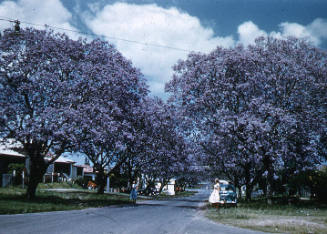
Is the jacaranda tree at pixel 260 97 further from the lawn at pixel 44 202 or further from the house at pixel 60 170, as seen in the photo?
the house at pixel 60 170

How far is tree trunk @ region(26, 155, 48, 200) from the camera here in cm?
2447

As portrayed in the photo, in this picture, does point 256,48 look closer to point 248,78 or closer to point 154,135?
point 248,78

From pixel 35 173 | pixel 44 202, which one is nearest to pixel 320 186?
pixel 44 202

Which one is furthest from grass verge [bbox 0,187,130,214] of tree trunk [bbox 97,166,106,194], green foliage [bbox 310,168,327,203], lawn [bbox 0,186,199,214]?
green foliage [bbox 310,168,327,203]

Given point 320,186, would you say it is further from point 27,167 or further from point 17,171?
point 27,167

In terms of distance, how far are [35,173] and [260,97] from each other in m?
16.8

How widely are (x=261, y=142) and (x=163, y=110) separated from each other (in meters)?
12.2

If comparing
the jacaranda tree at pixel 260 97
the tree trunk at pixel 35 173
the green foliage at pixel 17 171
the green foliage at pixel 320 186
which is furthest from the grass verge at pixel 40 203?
the green foliage at pixel 320 186

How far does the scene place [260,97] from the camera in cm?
2573

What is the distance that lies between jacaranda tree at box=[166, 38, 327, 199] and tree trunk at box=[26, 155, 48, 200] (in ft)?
36.0

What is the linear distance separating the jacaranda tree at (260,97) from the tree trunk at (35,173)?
11.0m

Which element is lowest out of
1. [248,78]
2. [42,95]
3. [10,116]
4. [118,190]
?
[118,190]

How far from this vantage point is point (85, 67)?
23516 mm

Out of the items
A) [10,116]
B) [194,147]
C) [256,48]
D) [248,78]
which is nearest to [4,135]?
[10,116]
